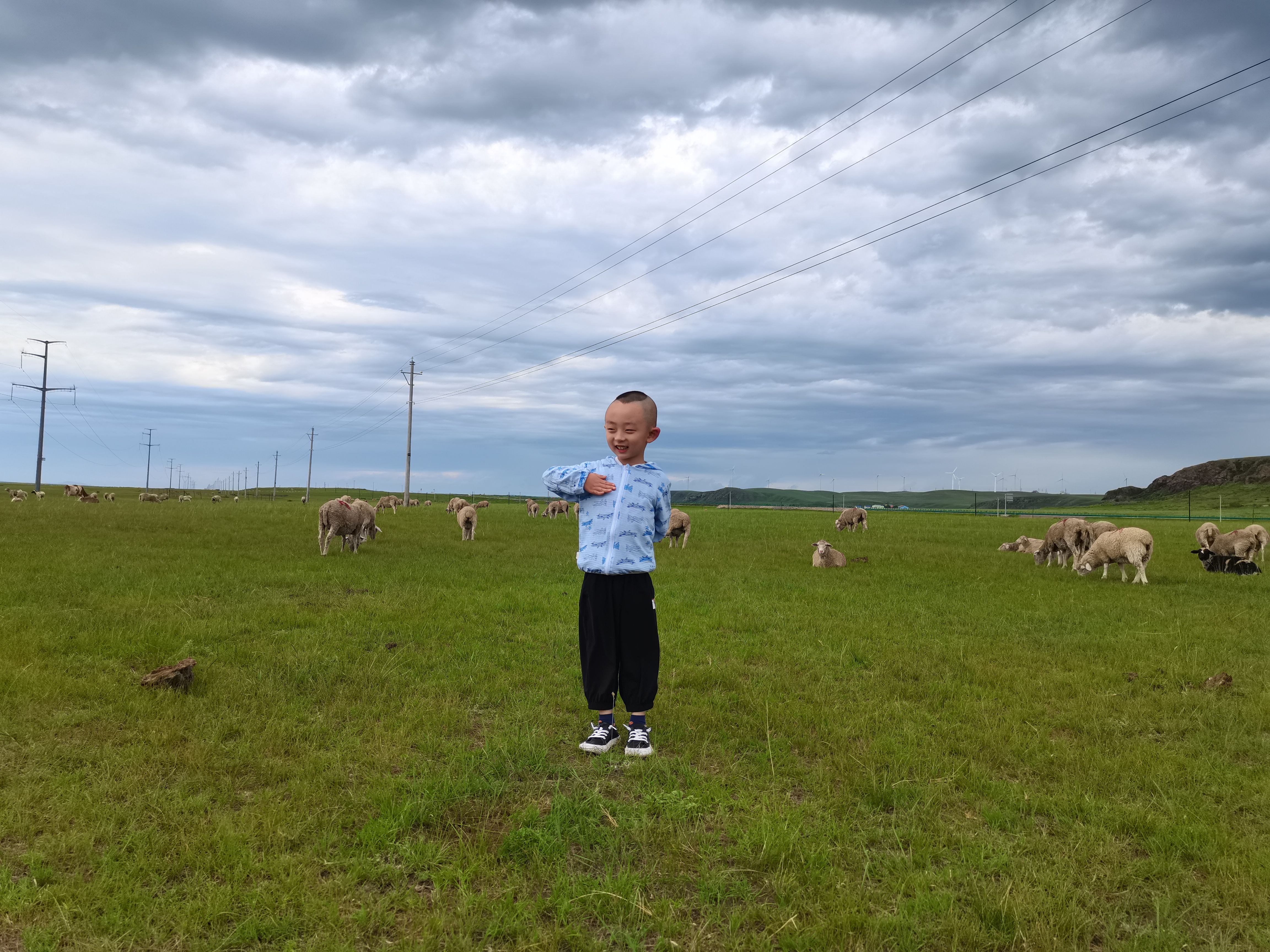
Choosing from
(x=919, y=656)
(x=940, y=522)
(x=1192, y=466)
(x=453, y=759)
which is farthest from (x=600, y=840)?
(x=1192, y=466)

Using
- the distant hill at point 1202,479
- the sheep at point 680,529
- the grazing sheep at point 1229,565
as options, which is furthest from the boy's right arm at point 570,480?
the distant hill at point 1202,479

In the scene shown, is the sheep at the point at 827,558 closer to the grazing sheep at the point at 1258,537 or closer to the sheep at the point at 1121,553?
the sheep at the point at 1121,553

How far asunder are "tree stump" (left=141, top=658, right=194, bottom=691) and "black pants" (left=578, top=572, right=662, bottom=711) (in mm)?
4417

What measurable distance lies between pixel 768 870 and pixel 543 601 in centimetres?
936

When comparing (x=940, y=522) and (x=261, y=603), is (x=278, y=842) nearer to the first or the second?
(x=261, y=603)

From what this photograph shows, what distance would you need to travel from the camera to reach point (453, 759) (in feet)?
19.1

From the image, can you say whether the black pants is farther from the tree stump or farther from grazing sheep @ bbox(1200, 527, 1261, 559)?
grazing sheep @ bbox(1200, 527, 1261, 559)

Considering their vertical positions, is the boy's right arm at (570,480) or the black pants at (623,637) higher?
the boy's right arm at (570,480)

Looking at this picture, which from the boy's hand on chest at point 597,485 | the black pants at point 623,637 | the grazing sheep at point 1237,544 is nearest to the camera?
the boy's hand on chest at point 597,485

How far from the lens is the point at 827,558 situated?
68.5ft

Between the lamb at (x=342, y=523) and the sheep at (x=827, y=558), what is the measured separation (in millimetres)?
12959

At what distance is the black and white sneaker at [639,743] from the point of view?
597 cm

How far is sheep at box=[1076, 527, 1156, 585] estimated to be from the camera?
18.0 m

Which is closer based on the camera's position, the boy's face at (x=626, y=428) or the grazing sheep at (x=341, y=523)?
the boy's face at (x=626, y=428)
